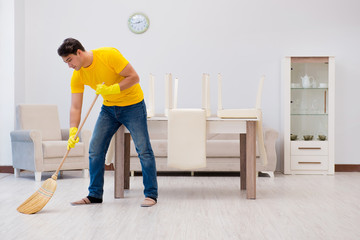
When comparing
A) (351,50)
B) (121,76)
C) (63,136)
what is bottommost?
(63,136)


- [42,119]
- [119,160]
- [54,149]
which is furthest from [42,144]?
[119,160]

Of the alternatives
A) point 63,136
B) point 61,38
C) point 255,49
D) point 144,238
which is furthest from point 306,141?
point 144,238

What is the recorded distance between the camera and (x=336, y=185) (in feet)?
15.8

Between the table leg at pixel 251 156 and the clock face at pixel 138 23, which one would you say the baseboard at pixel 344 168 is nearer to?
the table leg at pixel 251 156

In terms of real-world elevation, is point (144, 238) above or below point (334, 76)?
below

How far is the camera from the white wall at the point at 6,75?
6.00 metres

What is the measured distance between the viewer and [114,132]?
11.7 ft

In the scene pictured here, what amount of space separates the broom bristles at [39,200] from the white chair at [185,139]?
40.9 inches

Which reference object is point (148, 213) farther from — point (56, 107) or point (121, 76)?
point (56, 107)

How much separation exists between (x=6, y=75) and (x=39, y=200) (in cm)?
324

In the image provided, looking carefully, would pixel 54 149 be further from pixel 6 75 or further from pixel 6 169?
pixel 6 75

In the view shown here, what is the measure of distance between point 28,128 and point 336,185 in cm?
338

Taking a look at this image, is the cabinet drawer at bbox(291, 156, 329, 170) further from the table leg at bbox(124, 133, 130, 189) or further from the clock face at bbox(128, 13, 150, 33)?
the clock face at bbox(128, 13, 150, 33)

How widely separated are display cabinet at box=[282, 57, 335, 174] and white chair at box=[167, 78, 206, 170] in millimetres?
2310
